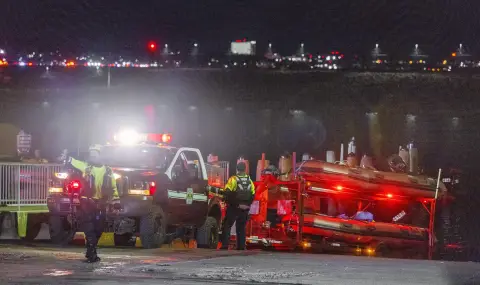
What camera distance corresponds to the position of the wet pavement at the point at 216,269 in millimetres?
9898

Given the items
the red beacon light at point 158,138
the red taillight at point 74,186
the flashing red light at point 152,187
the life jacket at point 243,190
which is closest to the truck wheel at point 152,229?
the flashing red light at point 152,187

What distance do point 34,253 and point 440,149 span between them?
56894 mm

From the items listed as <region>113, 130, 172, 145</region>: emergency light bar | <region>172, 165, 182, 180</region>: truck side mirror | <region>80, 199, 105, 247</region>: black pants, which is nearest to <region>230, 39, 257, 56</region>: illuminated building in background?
<region>113, 130, 172, 145</region>: emergency light bar

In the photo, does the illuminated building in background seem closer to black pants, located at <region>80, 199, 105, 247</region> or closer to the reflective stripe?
the reflective stripe

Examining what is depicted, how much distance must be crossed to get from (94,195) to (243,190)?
2955 mm

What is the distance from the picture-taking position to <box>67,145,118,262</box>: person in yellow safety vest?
39.2 ft

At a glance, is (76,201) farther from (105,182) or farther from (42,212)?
(42,212)

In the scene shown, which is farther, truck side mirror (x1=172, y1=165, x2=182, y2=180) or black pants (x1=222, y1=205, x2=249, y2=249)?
black pants (x1=222, y1=205, x2=249, y2=249)

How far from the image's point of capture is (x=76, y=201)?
48.4 ft

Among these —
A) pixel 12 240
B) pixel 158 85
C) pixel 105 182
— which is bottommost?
pixel 12 240

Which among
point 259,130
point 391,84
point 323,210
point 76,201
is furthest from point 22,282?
point 391,84

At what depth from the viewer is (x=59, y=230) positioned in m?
15.8

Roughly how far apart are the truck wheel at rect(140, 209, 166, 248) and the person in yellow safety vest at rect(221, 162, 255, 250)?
126 centimetres

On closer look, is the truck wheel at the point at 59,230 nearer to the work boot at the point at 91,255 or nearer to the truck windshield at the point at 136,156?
the truck windshield at the point at 136,156
